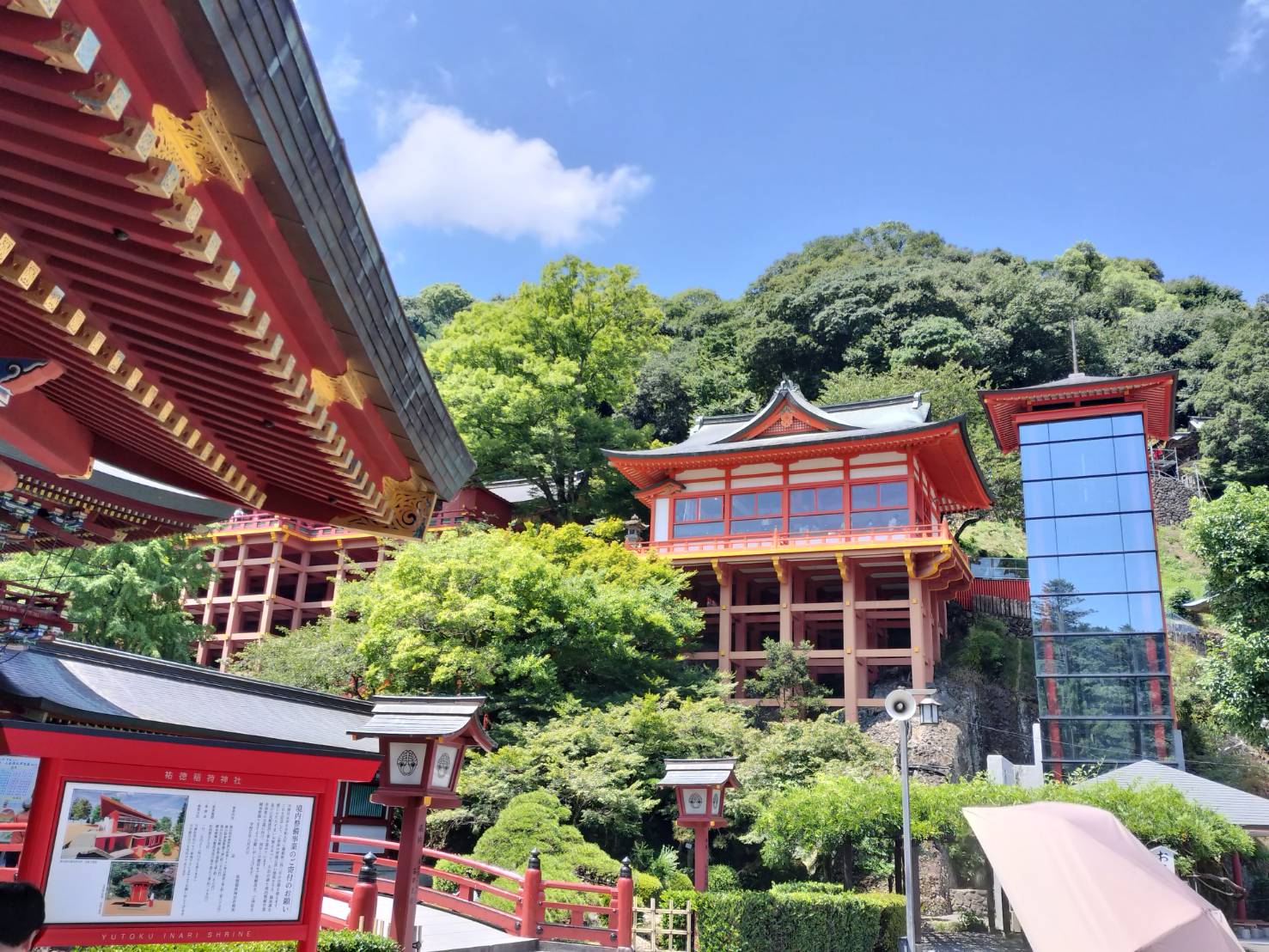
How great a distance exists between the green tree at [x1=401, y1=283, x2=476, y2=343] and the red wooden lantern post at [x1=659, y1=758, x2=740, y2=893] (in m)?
54.5

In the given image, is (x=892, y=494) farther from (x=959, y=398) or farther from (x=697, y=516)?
(x=959, y=398)

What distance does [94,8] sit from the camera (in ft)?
9.25

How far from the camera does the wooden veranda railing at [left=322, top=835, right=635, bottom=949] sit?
43.0ft

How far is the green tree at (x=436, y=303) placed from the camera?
6644 cm

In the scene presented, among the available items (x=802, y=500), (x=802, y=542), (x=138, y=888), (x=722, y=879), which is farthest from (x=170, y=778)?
(x=802, y=500)

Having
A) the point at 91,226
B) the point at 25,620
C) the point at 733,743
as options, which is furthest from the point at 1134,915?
the point at 733,743

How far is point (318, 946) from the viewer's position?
27.9 feet

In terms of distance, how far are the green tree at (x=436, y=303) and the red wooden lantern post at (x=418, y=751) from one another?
56.9 m

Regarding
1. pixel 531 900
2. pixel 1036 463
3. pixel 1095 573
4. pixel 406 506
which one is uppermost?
pixel 1036 463

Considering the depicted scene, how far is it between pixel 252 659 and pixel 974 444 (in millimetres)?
26785

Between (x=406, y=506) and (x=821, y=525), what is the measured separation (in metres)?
23.1

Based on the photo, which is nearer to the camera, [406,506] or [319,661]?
[406,506]

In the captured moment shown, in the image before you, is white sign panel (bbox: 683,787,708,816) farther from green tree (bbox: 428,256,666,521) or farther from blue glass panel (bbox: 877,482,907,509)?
green tree (bbox: 428,256,666,521)

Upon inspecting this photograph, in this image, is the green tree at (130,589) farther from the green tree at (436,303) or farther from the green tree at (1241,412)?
the green tree at (436,303)
